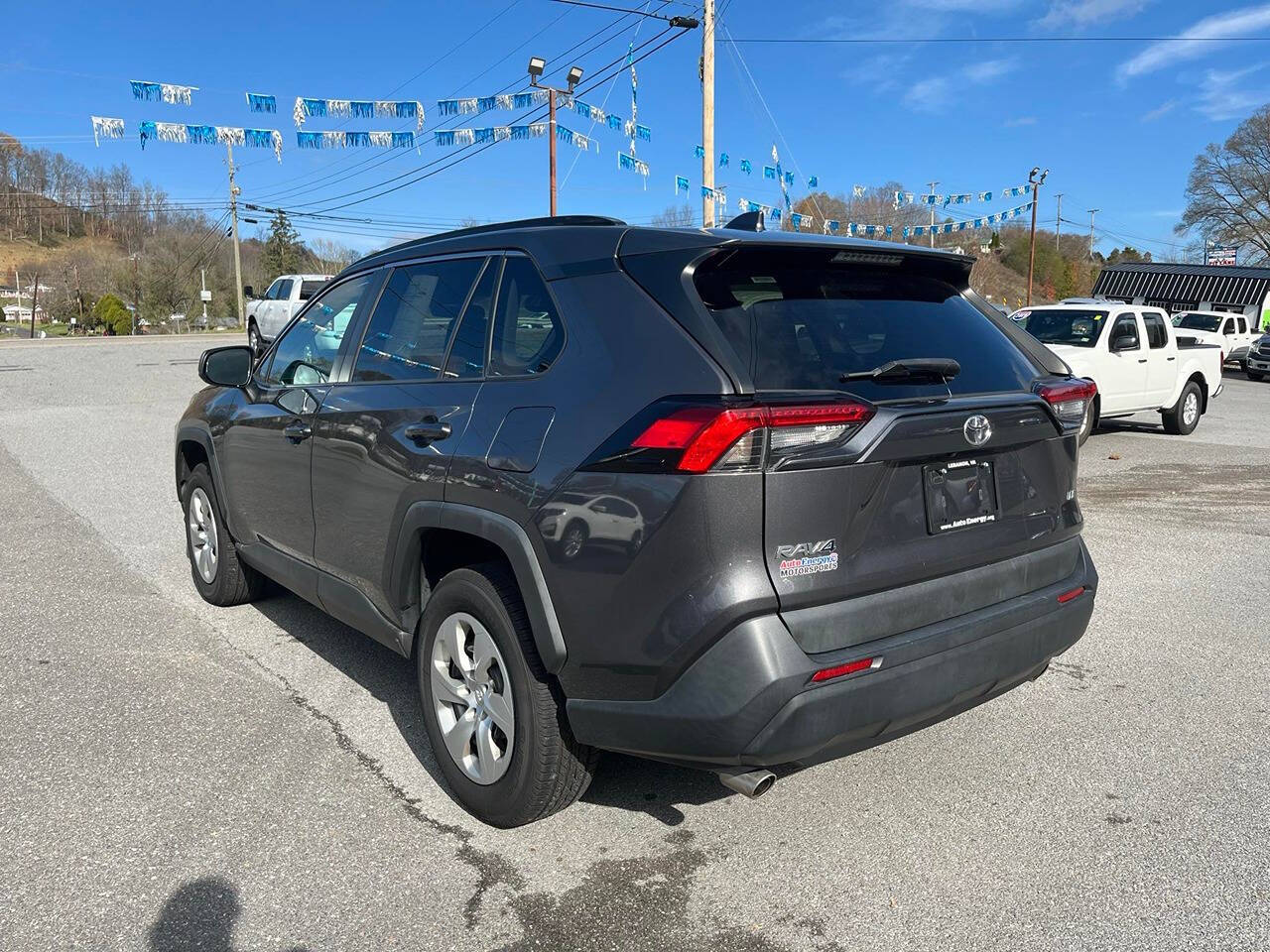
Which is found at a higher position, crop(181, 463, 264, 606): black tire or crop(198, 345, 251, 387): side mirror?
crop(198, 345, 251, 387): side mirror

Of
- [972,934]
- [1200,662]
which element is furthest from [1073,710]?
[972,934]

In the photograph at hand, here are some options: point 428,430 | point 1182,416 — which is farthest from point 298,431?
point 1182,416

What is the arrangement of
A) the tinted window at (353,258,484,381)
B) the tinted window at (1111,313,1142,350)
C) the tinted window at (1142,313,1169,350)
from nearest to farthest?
the tinted window at (353,258,484,381) → the tinted window at (1111,313,1142,350) → the tinted window at (1142,313,1169,350)

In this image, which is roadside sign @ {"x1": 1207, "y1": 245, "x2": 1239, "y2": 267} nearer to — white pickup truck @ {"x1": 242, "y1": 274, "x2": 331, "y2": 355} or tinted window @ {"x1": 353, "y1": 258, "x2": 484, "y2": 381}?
white pickup truck @ {"x1": 242, "y1": 274, "x2": 331, "y2": 355}

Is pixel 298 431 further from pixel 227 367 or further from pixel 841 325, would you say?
pixel 841 325

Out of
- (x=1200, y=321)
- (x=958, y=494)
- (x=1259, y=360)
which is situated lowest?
(x=1259, y=360)

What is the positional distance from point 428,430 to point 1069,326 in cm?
1160

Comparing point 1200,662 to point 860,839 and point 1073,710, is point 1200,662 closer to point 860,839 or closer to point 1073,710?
point 1073,710

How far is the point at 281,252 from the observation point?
87.0m

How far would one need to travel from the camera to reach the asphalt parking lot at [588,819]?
2.62 m

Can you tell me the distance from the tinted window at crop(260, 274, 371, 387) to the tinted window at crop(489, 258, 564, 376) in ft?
3.77

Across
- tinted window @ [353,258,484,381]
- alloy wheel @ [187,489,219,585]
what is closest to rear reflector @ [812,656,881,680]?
tinted window @ [353,258,484,381]

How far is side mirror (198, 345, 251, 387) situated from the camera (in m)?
4.80

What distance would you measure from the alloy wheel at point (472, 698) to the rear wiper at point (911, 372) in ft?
4.54
